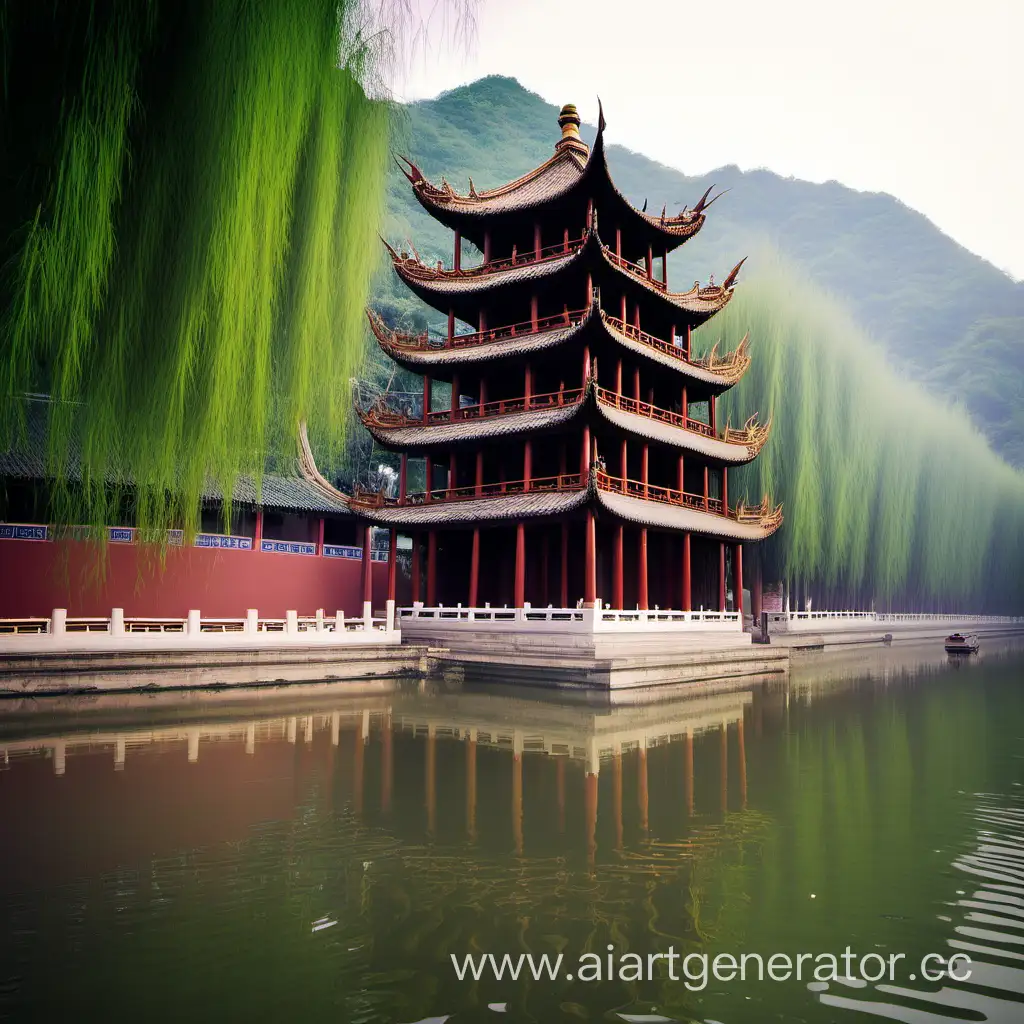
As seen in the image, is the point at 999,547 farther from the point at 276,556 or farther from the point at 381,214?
the point at 381,214

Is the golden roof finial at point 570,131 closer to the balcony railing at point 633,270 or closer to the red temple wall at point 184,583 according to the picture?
the balcony railing at point 633,270

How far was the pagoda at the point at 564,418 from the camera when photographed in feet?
64.6

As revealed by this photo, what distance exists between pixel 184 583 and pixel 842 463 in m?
23.5

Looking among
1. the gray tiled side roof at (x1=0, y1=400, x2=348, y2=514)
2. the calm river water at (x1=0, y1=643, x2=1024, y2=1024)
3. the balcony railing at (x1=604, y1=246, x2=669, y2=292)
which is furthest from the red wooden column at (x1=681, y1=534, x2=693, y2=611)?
the calm river water at (x1=0, y1=643, x2=1024, y2=1024)

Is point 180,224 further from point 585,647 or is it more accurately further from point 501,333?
point 501,333

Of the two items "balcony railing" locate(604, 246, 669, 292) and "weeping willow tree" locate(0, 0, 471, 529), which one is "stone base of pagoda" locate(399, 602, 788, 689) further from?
"weeping willow tree" locate(0, 0, 471, 529)

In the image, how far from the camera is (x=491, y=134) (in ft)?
399

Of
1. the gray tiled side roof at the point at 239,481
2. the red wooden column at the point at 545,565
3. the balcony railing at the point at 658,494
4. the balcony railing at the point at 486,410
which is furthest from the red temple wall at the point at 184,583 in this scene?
the balcony railing at the point at 658,494

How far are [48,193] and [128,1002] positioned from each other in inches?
184

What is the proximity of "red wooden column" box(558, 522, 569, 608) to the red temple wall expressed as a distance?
7217 mm

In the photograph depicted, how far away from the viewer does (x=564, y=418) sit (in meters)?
18.8

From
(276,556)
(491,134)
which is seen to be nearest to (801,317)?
(276,556)

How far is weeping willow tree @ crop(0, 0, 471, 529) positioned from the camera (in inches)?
187

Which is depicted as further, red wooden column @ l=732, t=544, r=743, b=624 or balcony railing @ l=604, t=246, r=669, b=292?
red wooden column @ l=732, t=544, r=743, b=624
